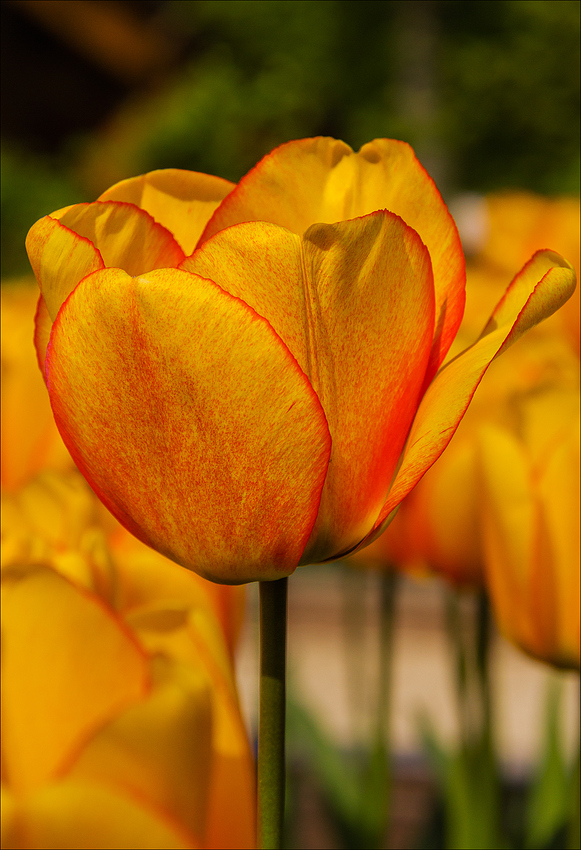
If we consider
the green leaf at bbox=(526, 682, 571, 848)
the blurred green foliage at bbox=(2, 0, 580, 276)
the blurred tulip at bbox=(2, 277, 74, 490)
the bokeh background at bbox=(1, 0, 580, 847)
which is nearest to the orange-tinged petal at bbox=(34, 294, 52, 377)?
the blurred tulip at bbox=(2, 277, 74, 490)

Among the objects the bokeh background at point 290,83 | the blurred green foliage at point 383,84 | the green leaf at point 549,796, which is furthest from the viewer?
the blurred green foliage at point 383,84

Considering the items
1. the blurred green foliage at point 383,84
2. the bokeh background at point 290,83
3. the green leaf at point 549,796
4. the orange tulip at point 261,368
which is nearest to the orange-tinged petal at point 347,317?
the orange tulip at point 261,368

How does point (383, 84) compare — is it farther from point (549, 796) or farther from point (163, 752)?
point (163, 752)

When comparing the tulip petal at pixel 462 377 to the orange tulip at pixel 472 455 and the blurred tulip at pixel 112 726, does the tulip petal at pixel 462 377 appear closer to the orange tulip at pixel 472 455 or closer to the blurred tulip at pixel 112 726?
the blurred tulip at pixel 112 726

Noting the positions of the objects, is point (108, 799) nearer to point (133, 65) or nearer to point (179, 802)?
point (179, 802)

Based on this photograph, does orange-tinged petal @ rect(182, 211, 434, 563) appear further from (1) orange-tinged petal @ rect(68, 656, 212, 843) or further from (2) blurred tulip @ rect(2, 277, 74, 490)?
(2) blurred tulip @ rect(2, 277, 74, 490)

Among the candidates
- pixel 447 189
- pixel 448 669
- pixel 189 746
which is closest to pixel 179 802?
pixel 189 746
